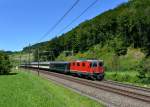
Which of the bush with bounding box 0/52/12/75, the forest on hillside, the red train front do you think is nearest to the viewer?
the red train front

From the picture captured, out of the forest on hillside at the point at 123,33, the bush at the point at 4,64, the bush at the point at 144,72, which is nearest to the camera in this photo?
the bush at the point at 144,72

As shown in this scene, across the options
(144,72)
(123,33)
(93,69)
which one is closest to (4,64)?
(93,69)

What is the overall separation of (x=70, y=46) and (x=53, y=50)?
13031 millimetres

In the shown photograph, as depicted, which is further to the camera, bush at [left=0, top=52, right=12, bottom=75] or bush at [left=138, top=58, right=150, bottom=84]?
bush at [left=0, top=52, right=12, bottom=75]

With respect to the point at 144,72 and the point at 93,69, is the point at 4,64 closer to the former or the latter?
the point at 93,69

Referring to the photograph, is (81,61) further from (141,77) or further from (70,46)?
(70,46)

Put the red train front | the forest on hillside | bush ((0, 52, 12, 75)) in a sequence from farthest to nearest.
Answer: the forest on hillside, bush ((0, 52, 12, 75)), the red train front

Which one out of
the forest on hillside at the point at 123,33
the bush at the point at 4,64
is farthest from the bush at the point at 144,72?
the forest on hillside at the point at 123,33

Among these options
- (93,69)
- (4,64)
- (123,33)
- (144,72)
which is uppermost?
(123,33)

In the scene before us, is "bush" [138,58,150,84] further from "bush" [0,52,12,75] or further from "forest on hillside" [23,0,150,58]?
"forest on hillside" [23,0,150,58]

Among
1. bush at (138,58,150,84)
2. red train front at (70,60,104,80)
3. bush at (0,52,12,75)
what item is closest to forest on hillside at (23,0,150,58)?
bush at (0,52,12,75)

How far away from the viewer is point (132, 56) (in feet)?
350

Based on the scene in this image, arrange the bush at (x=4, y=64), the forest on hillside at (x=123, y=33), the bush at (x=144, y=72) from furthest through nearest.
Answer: the forest on hillside at (x=123, y=33)
the bush at (x=4, y=64)
the bush at (x=144, y=72)

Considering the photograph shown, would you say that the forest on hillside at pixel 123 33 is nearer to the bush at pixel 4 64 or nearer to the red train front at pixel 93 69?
the bush at pixel 4 64
